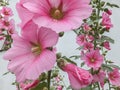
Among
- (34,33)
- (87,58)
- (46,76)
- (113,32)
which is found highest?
(34,33)

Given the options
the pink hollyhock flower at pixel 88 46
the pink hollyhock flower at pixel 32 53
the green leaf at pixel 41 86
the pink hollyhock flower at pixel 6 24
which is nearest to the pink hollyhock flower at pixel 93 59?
the pink hollyhock flower at pixel 88 46

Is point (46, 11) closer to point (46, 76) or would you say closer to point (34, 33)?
point (34, 33)

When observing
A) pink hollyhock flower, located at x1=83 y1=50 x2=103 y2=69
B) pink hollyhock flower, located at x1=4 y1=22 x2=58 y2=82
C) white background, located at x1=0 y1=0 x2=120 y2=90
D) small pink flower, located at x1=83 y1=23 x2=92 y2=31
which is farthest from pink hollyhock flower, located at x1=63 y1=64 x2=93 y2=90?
white background, located at x1=0 y1=0 x2=120 y2=90

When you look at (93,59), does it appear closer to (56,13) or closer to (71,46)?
(56,13)

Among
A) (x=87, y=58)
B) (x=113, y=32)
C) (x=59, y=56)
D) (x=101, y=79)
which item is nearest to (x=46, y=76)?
(x=59, y=56)

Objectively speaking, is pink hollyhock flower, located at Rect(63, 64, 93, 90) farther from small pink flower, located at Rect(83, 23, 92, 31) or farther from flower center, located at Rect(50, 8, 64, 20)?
small pink flower, located at Rect(83, 23, 92, 31)

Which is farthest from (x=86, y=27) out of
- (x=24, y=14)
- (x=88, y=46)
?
(x=24, y=14)
